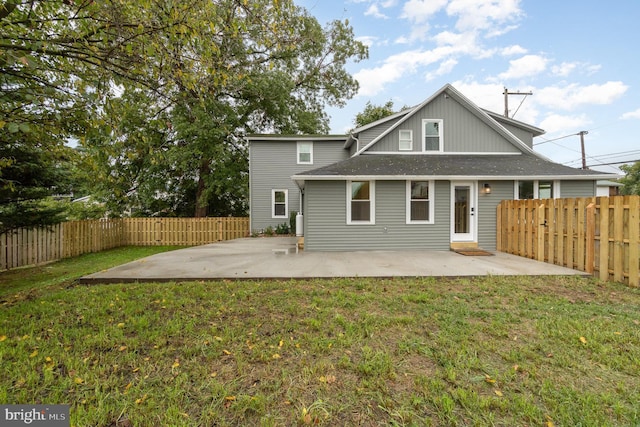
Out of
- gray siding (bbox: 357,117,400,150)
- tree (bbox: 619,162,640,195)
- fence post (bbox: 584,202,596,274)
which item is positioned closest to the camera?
fence post (bbox: 584,202,596,274)

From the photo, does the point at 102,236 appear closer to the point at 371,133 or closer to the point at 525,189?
the point at 371,133

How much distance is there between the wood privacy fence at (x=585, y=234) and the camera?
4959 millimetres

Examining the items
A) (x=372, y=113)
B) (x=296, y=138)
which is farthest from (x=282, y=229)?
(x=372, y=113)

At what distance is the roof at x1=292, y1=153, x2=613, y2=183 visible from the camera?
8.59 m

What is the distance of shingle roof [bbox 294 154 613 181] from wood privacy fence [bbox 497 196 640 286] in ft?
5.48

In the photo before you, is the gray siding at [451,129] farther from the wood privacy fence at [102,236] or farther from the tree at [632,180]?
the tree at [632,180]

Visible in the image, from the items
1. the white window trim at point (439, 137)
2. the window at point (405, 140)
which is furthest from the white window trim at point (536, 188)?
the window at point (405, 140)

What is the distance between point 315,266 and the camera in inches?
258

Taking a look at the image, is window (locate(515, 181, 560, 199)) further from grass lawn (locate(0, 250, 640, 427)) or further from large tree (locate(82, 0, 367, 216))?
large tree (locate(82, 0, 367, 216))

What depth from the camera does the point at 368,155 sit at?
10.8 m

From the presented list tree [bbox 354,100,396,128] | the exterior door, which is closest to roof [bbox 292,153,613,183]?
the exterior door

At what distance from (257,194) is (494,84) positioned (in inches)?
716

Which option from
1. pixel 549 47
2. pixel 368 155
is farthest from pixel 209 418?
pixel 549 47

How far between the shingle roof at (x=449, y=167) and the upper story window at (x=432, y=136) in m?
0.42
